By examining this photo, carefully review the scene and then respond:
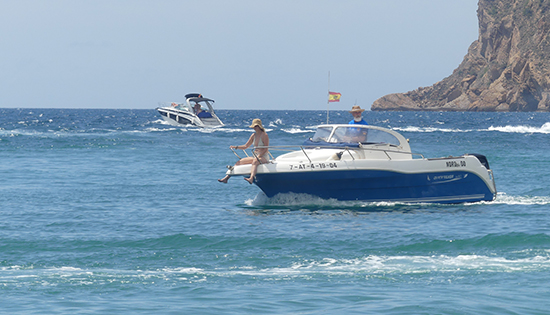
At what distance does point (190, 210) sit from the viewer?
13.9 metres

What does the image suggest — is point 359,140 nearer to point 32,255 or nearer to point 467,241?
point 467,241

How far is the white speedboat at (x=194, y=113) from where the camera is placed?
181 feet

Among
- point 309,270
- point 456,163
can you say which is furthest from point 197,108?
point 309,270

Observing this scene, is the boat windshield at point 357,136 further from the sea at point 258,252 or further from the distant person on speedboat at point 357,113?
the sea at point 258,252

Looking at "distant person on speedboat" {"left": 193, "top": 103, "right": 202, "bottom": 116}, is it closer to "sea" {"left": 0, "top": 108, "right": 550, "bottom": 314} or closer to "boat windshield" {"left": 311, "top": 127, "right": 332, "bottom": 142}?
"sea" {"left": 0, "top": 108, "right": 550, "bottom": 314}

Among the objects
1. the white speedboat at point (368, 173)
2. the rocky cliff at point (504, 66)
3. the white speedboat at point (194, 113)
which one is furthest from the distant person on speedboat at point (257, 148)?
the rocky cliff at point (504, 66)

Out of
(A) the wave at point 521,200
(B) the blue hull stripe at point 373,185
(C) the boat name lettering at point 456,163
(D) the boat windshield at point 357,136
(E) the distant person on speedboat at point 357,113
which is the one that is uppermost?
(E) the distant person on speedboat at point 357,113

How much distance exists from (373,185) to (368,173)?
37cm

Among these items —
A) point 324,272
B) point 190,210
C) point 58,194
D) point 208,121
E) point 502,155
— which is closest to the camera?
point 324,272

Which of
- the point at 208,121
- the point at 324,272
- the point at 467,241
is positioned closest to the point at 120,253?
the point at 324,272

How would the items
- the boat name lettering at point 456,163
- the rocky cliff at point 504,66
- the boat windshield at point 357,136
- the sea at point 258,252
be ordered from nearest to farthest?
the sea at point 258,252 < the boat name lettering at point 456,163 < the boat windshield at point 357,136 < the rocky cliff at point 504,66

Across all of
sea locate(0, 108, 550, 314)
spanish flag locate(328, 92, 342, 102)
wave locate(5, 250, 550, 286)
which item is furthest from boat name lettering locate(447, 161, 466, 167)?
wave locate(5, 250, 550, 286)

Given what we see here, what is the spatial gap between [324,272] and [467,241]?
312cm

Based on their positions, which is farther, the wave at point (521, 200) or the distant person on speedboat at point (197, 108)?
the distant person on speedboat at point (197, 108)
